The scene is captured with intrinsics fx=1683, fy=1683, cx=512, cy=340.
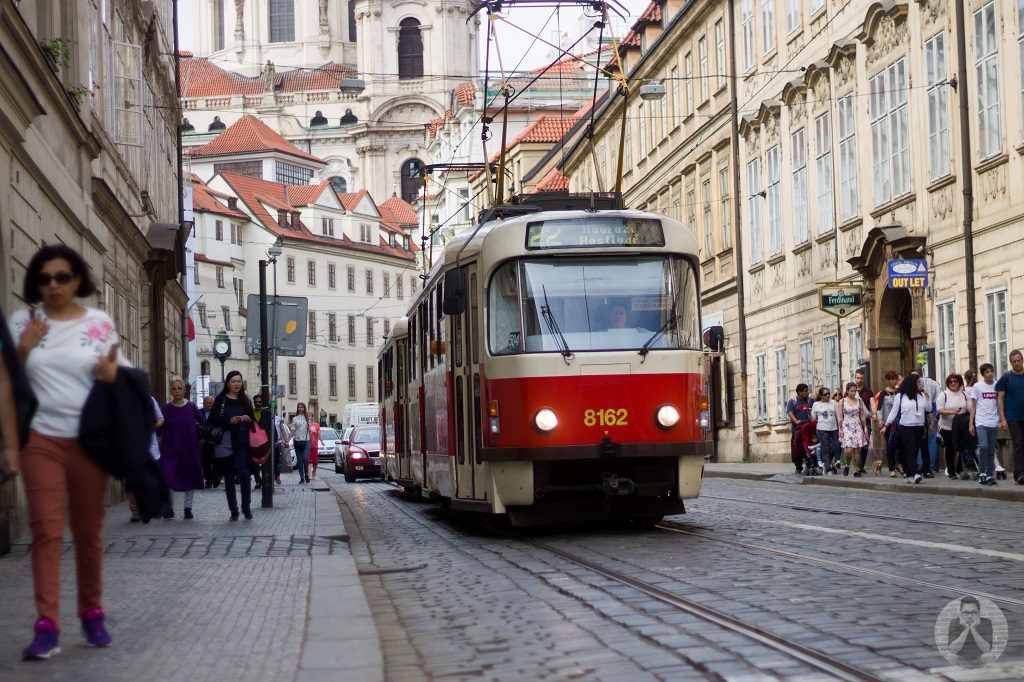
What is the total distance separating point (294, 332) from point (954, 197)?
12.1 metres

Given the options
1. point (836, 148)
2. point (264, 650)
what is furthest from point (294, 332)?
point (264, 650)

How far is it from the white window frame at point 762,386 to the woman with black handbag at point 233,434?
73.9 feet

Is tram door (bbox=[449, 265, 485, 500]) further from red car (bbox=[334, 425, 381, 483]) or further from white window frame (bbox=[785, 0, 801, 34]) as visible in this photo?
red car (bbox=[334, 425, 381, 483])

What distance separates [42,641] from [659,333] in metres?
8.64

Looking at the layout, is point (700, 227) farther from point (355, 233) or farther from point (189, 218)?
point (355, 233)

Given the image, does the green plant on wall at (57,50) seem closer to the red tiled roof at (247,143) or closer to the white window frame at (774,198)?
the white window frame at (774,198)

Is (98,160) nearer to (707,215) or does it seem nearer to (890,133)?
(890,133)

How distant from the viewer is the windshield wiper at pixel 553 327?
49.2 ft

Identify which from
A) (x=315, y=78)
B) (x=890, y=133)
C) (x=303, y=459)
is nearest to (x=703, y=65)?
(x=890, y=133)

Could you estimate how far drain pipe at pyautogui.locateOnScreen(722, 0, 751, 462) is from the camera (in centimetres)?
4191

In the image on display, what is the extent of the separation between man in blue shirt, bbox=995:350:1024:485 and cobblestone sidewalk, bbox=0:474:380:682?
9.29 metres

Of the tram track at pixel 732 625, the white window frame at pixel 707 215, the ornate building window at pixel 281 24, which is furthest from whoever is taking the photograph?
the ornate building window at pixel 281 24

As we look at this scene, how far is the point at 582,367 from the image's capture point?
49.1 feet
